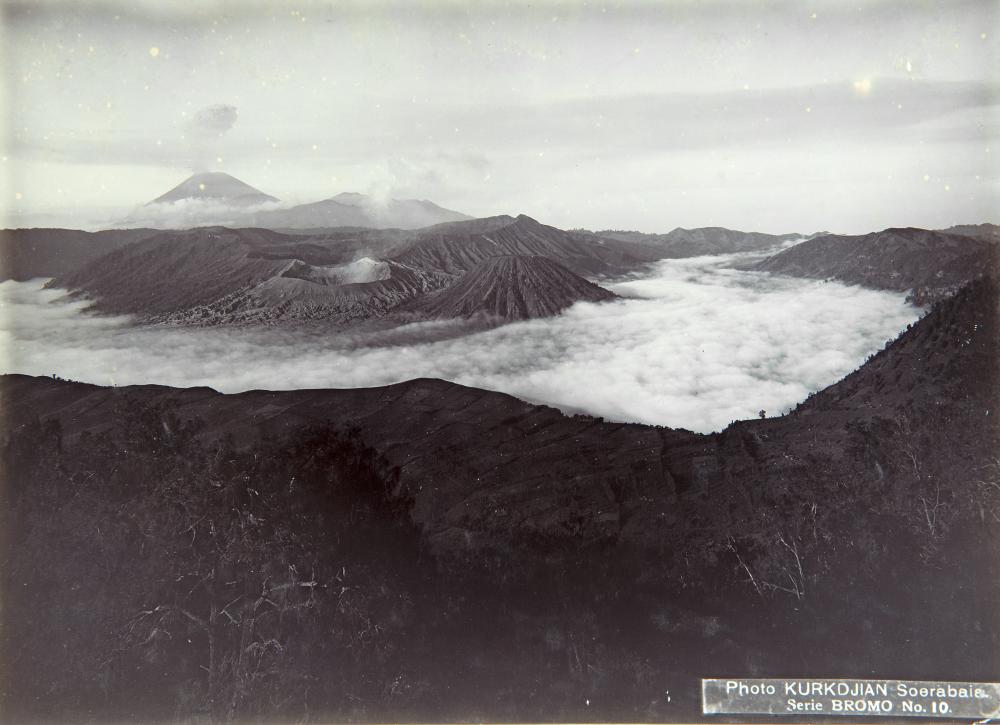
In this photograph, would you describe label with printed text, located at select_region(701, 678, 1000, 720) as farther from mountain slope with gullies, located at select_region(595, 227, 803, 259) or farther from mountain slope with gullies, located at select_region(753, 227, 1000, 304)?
mountain slope with gullies, located at select_region(595, 227, 803, 259)

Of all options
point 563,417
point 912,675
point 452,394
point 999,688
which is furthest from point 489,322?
point 999,688

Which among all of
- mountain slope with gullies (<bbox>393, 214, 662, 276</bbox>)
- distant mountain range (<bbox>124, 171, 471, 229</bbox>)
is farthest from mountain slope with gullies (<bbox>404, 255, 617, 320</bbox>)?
distant mountain range (<bbox>124, 171, 471, 229</bbox>)

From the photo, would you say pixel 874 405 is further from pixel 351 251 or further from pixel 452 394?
pixel 351 251

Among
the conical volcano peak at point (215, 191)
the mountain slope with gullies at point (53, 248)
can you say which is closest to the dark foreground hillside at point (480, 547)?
the mountain slope with gullies at point (53, 248)

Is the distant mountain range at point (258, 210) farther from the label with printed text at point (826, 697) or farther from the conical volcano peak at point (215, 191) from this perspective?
the label with printed text at point (826, 697)

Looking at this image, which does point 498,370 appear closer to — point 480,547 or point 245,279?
point 480,547
